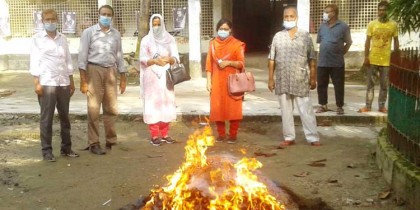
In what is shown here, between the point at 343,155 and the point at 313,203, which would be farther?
the point at 343,155

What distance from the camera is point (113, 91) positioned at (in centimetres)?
765

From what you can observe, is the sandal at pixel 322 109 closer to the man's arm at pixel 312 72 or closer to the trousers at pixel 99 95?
the man's arm at pixel 312 72

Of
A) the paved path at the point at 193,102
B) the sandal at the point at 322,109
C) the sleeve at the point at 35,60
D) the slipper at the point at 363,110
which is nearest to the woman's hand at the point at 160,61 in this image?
the sleeve at the point at 35,60

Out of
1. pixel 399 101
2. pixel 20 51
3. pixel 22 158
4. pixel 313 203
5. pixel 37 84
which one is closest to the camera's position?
pixel 313 203

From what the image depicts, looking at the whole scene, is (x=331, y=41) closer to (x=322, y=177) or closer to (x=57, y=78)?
(x=322, y=177)

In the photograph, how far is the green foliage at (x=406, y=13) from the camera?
15.2 ft

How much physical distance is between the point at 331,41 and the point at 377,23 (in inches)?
34.1

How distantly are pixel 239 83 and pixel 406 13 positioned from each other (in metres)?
3.44

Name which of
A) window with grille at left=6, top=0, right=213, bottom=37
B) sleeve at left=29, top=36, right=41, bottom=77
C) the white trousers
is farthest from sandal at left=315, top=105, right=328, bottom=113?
window with grille at left=6, top=0, right=213, bottom=37

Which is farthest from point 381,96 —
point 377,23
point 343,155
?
point 343,155

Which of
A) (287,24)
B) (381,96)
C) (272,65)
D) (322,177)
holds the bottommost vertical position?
(322,177)

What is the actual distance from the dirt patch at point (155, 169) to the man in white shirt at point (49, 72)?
598mm

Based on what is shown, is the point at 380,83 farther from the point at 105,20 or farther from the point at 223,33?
the point at 105,20

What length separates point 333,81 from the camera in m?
9.69
